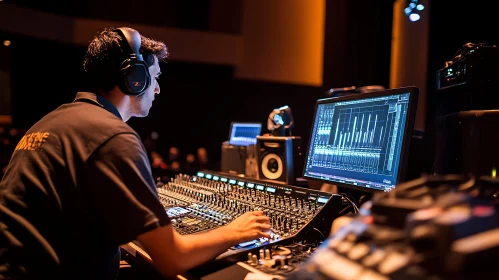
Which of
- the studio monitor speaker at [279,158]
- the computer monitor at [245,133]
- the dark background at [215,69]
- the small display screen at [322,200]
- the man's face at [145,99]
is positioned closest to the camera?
the small display screen at [322,200]

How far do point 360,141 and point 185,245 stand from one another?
79 cm

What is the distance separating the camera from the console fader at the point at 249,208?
1.15 meters

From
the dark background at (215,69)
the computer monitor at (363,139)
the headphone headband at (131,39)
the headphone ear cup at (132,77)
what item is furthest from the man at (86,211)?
the dark background at (215,69)

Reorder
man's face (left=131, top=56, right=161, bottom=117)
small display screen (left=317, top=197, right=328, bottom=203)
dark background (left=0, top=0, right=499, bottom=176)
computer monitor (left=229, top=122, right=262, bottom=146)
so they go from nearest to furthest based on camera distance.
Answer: small display screen (left=317, top=197, right=328, bottom=203) → man's face (left=131, top=56, right=161, bottom=117) → computer monitor (left=229, top=122, right=262, bottom=146) → dark background (left=0, top=0, right=499, bottom=176)

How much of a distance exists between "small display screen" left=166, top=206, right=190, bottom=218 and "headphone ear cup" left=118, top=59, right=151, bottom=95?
45 centimetres

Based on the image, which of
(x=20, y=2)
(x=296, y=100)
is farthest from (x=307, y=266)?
(x=20, y=2)

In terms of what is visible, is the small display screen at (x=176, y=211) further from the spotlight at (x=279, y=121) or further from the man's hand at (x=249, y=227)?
the spotlight at (x=279, y=121)

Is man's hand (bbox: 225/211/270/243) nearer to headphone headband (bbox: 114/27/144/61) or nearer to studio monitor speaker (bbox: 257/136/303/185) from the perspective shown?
headphone headband (bbox: 114/27/144/61)

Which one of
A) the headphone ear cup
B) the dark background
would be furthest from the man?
the dark background

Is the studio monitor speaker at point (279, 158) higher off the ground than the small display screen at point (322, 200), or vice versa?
the studio monitor speaker at point (279, 158)

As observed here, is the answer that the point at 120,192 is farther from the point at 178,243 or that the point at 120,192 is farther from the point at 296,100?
the point at 296,100

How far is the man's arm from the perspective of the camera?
97 cm

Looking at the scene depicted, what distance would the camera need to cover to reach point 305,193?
4.50 ft

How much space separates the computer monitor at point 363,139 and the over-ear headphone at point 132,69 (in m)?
0.78
